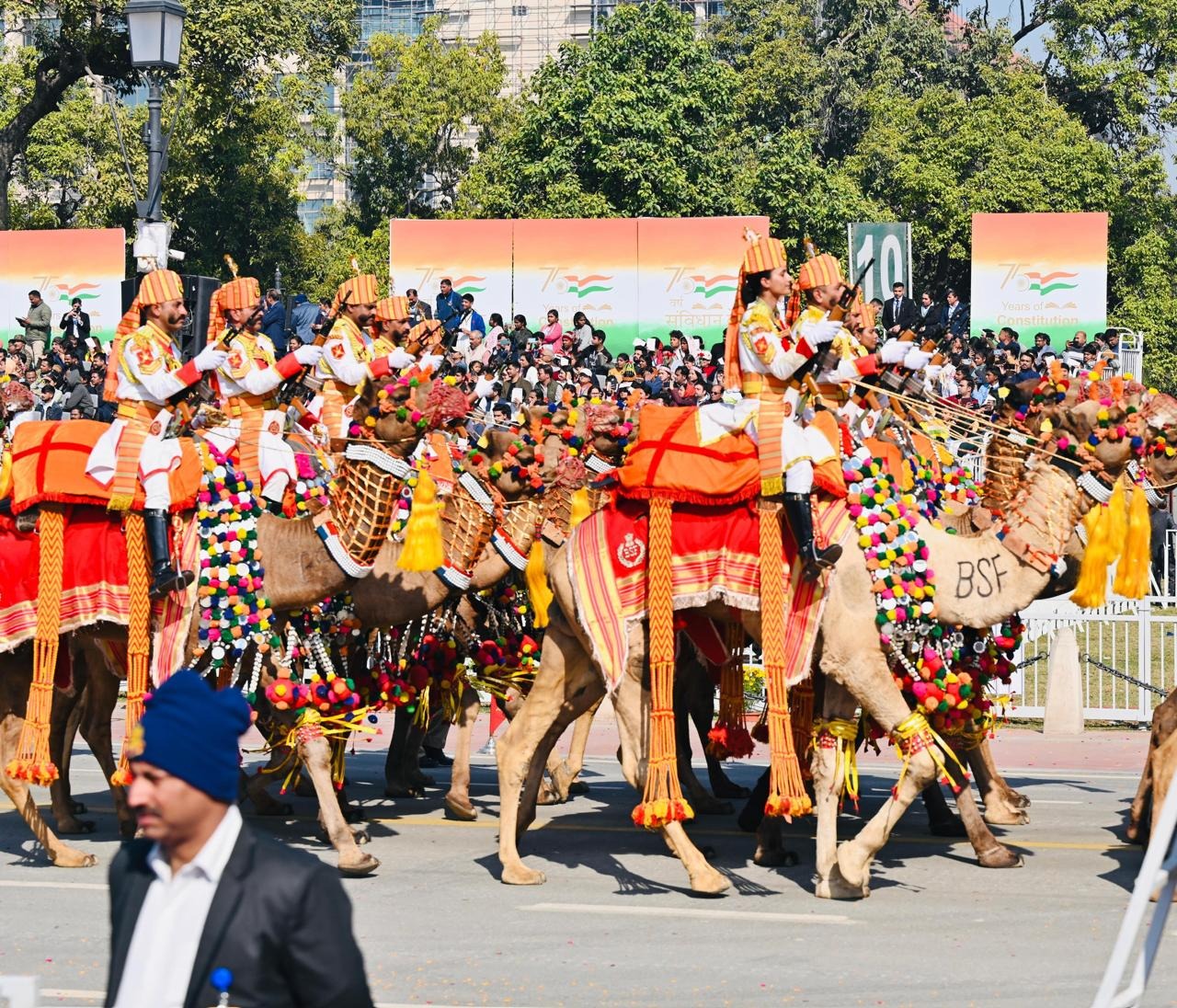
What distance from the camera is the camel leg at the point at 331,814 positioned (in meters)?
11.9

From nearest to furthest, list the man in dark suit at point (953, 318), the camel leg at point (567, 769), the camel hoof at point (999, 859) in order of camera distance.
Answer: the camel hoof at point (999, 859) < the camel leg at point (567, 769) < the man in dark suit at point (953, 318)

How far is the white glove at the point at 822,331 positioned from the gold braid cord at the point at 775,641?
98cm

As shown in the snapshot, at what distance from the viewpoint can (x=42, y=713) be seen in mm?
12656

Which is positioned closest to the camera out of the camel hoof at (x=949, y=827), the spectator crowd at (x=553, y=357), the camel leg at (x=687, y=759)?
the camel hoof at (x=949, y=827)

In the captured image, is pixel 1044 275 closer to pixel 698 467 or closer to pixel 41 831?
pixel 698 467

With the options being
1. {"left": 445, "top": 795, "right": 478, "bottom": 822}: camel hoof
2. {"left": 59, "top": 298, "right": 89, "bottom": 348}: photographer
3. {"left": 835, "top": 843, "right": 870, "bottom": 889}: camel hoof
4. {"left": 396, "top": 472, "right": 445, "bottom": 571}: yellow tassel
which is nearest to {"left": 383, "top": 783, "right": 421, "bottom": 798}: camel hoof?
{"left": 445, "top": 795, "right": 478, "bottom": 822}: camel hoof

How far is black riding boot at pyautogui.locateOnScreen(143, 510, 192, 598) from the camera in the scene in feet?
40.6

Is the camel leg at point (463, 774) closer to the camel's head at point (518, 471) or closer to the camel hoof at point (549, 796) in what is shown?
the camel hoof at point (549, 796)

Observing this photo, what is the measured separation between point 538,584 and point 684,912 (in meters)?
2.99

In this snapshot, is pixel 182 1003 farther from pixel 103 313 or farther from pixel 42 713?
pixel 103 313

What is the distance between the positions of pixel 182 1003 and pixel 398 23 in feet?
298

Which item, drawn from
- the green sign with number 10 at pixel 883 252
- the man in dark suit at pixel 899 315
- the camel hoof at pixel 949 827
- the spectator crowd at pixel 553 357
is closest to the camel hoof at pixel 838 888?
the camel hoof at pixel 949 827

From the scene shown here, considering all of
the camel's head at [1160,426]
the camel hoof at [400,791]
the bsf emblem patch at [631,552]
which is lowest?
the camel hoof at [400,791]

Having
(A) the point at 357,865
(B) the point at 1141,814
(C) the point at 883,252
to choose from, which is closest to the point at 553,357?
(C) the point at 883,252
